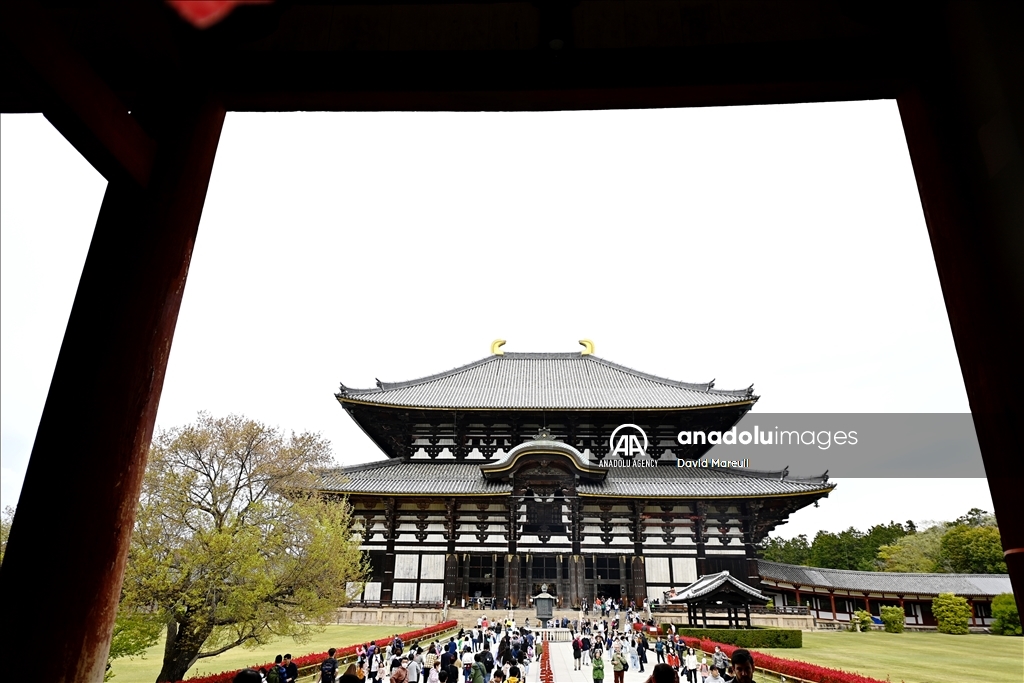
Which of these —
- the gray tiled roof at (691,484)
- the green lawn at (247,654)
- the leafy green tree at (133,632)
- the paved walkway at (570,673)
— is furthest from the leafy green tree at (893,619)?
the leafy green tree at (133,632)

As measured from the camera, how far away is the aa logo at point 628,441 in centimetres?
3077

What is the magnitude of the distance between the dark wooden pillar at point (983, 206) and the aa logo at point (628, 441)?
1109 inches

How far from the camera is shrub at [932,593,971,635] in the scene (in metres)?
29.2

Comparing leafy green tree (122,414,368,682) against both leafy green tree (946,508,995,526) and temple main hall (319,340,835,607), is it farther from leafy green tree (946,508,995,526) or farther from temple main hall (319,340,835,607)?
leafy green tree (946,508,995,526)

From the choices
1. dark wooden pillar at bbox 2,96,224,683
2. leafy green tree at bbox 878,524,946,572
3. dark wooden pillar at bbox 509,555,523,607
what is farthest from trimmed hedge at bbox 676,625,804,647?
leafy green tree at bbox 878,524,946,572

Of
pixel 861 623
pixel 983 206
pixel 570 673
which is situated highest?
pixel 983 206

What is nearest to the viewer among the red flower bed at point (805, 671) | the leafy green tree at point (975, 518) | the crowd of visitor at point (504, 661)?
the crowd of visitor at point (504, 661)

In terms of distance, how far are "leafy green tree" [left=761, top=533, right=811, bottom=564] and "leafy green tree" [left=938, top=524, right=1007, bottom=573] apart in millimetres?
17396

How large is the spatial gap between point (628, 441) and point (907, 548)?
33294 mm

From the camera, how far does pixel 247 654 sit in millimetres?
19109

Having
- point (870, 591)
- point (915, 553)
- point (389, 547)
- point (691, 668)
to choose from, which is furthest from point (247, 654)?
point (915, 553)

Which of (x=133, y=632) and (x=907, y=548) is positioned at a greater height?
(x=907, y=548)

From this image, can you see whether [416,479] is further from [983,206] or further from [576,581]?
[983,206]

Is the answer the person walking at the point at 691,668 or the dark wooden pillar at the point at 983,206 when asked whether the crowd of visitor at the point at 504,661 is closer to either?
the person walking at the point at 691,668
